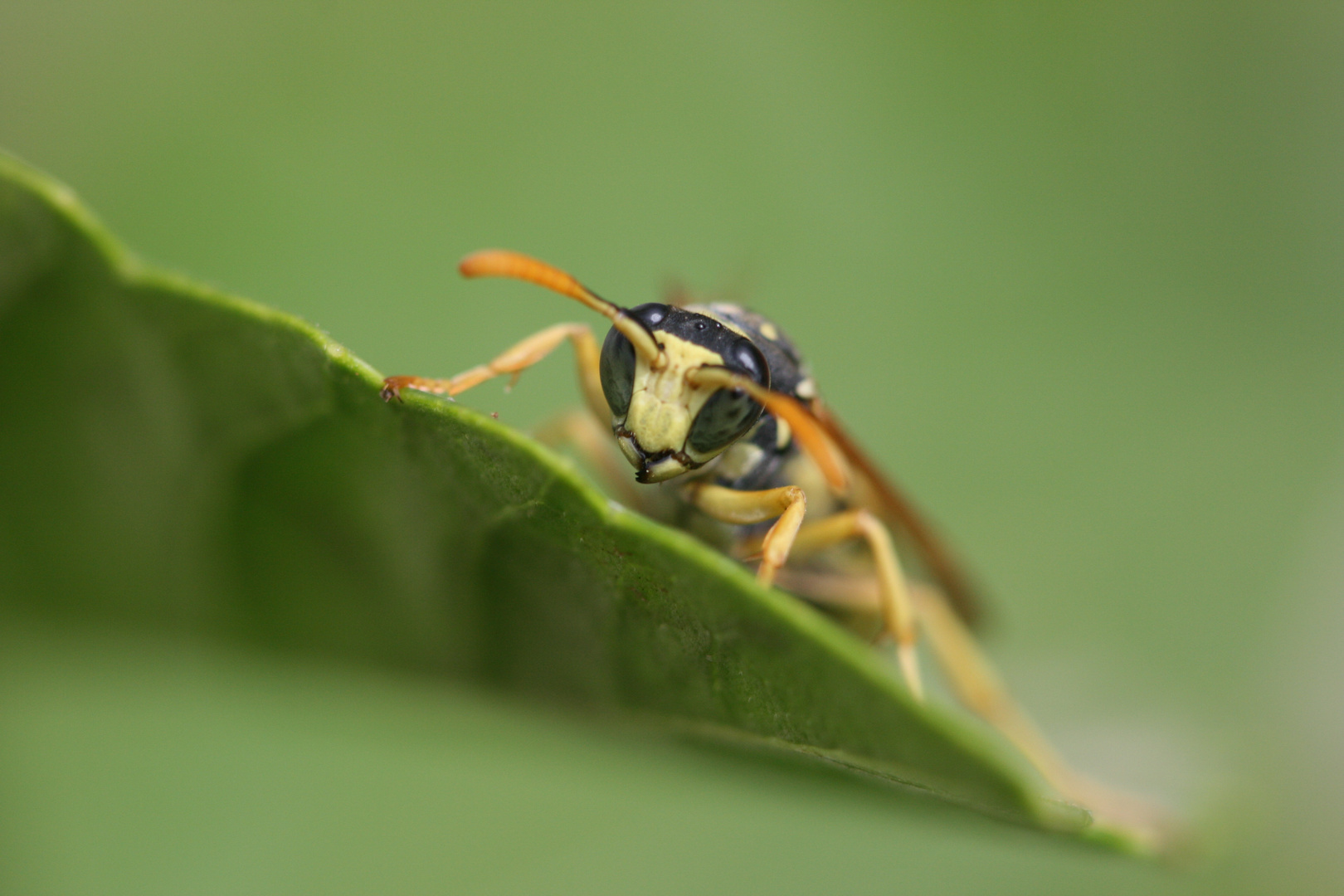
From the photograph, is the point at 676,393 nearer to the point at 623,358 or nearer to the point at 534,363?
the point at 623,358

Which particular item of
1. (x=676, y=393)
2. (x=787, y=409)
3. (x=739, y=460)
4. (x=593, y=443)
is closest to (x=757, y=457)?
(x=739, y=460)

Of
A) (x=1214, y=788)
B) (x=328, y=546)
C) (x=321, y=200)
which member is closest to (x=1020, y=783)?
(x=328, y=546)

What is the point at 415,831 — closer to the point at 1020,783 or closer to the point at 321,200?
the point at 321,200

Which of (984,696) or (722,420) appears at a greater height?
(984,696)

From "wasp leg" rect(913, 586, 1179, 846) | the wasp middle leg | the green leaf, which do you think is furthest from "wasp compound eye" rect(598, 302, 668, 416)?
"wasp leg" rect(913, 586, 1179, 846)

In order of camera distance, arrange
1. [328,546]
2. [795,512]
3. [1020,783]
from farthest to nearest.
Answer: [795,512]
[328,546]
[1020,783]

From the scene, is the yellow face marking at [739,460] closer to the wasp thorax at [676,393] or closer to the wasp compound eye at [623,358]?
the wasp thorax at [676,393]

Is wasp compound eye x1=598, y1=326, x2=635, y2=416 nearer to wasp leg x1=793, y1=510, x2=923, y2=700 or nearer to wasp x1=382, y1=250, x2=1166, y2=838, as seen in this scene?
wasp x1=382, y1=250, x2=1166, y2=838
